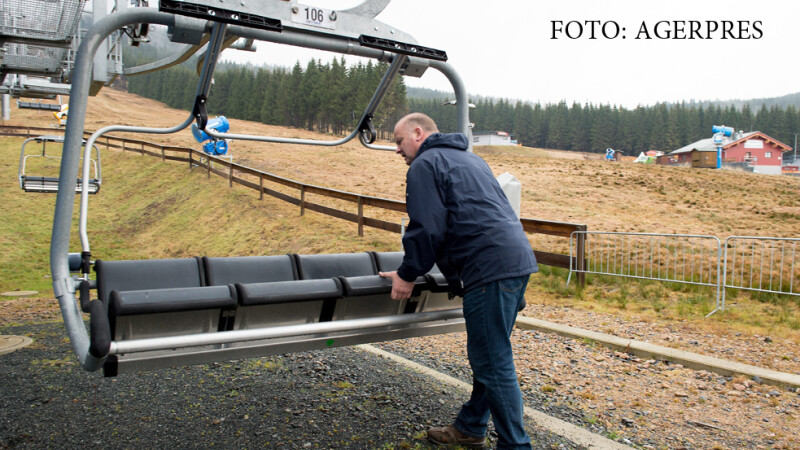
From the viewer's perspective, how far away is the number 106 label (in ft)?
9.11

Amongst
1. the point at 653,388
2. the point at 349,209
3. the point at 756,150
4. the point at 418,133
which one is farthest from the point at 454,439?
the point at 756,150

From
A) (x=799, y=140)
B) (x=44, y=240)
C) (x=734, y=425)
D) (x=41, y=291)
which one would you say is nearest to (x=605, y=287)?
(x=734, y=425)

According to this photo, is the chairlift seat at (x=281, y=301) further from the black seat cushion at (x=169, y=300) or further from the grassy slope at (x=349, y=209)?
the grassy slope at (x=349, y=209)

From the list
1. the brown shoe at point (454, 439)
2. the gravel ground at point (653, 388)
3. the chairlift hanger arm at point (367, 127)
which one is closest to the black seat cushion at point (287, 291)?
the chairlift hanger arm at point (367, 127)

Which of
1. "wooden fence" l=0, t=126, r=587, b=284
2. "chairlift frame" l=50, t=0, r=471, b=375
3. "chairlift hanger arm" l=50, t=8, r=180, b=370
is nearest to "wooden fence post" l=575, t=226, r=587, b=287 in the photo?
"wooden fence" l=0, t=126, r=587, b=284

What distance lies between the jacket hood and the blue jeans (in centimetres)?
73

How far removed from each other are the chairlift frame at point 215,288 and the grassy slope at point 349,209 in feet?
16.1

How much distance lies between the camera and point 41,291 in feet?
29.9

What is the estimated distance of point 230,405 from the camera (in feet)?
11.8

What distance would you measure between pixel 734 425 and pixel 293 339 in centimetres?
290

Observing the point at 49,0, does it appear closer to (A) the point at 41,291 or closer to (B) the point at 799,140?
(A) the point at 41,291

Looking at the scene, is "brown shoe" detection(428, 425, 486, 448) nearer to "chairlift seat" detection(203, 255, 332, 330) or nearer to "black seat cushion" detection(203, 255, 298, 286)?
"chairlift seat" detection(203, 255, 332, 330)

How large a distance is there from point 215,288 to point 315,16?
57.6 inches

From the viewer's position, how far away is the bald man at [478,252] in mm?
2568
